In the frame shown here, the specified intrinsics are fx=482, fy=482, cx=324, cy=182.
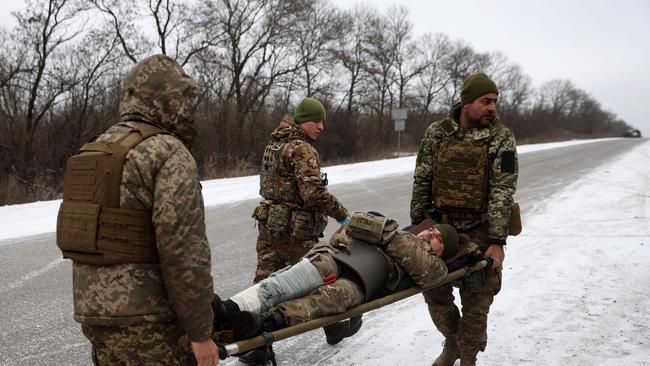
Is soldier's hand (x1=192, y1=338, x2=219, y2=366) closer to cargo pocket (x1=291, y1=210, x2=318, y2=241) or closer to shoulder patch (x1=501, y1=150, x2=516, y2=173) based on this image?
cargo pocket (x1=291, y1=210, x2=318, y2=241)

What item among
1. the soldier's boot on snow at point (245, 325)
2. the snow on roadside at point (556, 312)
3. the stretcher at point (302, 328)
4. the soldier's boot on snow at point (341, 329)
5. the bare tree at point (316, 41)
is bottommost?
the snow on roadside at point (556, 312)

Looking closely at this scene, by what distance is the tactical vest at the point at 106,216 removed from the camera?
1.81 metres

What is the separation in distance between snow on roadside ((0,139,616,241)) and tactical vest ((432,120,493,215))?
6.56m

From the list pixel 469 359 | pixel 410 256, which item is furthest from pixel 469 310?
pixel 410 256

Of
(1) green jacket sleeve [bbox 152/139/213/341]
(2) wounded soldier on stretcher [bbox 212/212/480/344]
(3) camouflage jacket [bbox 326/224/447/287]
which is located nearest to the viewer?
(1) green jacket sleeve [bbox 152/139/213/341]

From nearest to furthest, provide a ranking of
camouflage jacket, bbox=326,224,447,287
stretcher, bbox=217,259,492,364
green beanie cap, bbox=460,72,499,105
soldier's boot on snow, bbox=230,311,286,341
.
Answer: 1. stretcher, bbox=217,259,492,364
2. soldier's boot on snow, bbox=230,311,286,341
3. camouflage jacket, bbox=326,224,447,287
4. green beanie cap, bbox=460,72,499,105

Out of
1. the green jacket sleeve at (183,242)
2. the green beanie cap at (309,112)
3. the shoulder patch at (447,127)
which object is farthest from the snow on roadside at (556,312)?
the green jacket sleeve at (183,242)

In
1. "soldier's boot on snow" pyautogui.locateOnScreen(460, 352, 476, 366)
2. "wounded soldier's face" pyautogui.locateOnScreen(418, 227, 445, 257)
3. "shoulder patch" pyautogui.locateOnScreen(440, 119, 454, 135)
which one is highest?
"shoulder patch" pyautogui.locateOnScreen(440, 119, 454, 135)

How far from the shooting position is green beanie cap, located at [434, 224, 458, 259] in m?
3.47

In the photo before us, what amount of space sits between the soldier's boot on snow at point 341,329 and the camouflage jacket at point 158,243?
6.57 feet

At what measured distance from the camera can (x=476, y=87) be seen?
3.42 metres

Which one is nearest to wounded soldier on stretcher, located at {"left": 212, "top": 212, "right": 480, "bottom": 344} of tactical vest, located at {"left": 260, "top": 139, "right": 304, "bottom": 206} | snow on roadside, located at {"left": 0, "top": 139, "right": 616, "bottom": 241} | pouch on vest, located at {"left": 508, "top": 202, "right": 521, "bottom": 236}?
pouch on vest, located at {"left": 508, "top": 202, "right": 521, "bottom": 236}

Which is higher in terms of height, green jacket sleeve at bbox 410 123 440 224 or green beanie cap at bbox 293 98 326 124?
green beanie cap at bbox 293 98 326 124

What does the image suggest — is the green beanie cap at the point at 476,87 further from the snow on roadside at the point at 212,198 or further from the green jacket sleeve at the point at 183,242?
the snow on roadside at the point at 212,198
